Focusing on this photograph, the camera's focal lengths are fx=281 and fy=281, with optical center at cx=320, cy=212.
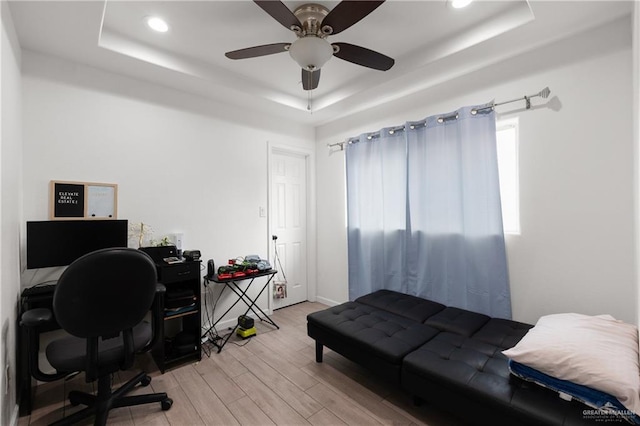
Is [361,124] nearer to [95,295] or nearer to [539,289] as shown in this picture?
[539,289]

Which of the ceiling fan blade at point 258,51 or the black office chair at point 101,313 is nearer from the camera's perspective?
the black office chair at point 101,313

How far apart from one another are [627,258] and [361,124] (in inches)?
107

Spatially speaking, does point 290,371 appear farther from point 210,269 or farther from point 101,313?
point 101,313

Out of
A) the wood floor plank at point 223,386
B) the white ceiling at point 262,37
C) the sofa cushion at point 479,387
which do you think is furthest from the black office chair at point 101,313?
the sofa cushion at point 479,387

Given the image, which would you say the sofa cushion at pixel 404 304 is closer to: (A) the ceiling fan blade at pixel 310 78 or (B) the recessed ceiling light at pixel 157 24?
(A) the ceiling fan blade at pixel 310 78

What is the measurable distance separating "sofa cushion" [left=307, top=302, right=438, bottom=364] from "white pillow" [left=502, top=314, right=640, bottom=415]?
2.20 ft

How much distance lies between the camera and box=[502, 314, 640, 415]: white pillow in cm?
124

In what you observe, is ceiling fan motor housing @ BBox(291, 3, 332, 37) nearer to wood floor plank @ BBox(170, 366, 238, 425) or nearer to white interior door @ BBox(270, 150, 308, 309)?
white interior door @ BBox(270, 150, 308, 309)

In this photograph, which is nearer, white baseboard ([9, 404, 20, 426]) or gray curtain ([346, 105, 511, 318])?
white baseboard ([9, 404, 20, 426])

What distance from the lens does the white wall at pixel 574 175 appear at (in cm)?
193

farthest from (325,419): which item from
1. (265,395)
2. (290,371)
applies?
(290,371)

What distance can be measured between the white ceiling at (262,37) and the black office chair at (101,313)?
63.1 inches

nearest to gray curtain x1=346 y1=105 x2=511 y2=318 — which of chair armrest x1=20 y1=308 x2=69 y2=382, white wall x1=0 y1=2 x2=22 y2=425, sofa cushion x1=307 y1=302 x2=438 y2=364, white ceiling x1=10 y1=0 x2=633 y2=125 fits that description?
white ceiling x1=10 y1=0 x2=633 y2=125

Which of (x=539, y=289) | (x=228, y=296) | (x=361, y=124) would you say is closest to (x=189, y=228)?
(x=228, y=296)
